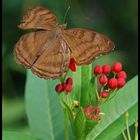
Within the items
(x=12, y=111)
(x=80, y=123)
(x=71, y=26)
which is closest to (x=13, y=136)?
(x=80, y=123)

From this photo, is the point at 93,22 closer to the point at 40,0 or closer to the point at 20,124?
the point at 40,0

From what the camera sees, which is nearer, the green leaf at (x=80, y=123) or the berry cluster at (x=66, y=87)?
the green leaf at (x=80, y=123)

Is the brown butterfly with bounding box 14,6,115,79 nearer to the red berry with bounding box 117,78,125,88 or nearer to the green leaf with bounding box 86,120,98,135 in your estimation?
the red berry with bounding box 117,78,125,88

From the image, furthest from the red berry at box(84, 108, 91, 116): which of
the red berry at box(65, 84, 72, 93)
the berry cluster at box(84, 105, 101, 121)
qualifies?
the red berry at box(65, 84, 72, 93)

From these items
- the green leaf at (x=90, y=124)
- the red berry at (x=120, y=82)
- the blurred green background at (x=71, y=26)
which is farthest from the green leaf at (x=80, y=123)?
the blurred green background at (x=71, y=26)

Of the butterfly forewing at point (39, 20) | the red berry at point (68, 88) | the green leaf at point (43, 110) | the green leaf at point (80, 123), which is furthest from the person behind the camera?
the green leaf at point (43, 110)

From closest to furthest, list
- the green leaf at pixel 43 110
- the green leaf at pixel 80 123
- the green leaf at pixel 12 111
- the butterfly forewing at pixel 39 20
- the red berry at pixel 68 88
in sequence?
the green leaf at pixel 80 123 < the red berry at pixel 68 88 < the butterfly forewing at pixel 39 20 < the green leaf at pixel 43 110 < the green leaf at pixel 12 111

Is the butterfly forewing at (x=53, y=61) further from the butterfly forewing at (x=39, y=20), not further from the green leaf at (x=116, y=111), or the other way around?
the green leaf at (x=116, y=111)

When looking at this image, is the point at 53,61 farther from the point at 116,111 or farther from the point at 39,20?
the point at 116,111
